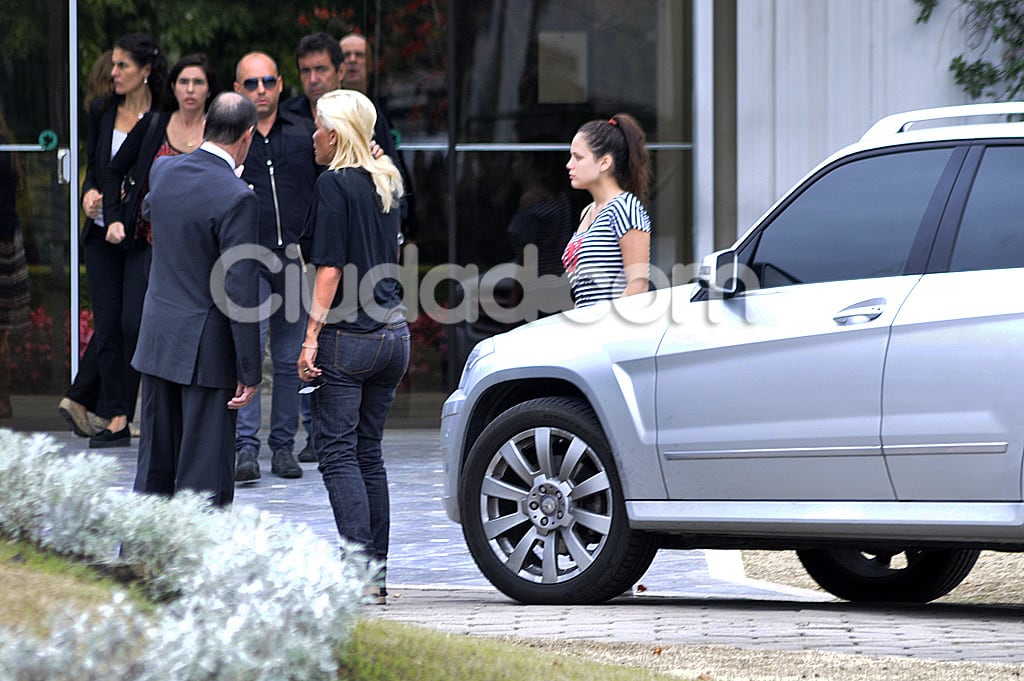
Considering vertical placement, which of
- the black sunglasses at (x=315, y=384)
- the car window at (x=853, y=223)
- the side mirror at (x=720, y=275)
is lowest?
the black sunglasses at (x=315, y=384)

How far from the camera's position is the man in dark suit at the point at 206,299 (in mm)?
6734

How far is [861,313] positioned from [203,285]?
251 centimetres

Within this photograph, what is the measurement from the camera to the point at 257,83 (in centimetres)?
1013

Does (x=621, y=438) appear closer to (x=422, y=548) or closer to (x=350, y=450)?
(x=350, y=450)

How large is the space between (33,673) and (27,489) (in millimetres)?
1110

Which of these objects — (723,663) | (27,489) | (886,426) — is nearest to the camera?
(27,489)

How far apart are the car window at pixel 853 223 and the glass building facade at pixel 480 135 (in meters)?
6.56

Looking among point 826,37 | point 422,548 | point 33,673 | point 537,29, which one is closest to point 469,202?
point 537,29

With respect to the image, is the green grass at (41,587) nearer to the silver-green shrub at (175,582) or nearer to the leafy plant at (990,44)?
the silver-green shrub at (175,582)

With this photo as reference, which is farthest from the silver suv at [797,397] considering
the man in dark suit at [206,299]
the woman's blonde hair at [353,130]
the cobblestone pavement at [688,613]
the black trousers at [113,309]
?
the black trousers at [113,309]

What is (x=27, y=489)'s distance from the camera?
403cm

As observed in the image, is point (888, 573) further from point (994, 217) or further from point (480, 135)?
point (480, 135)

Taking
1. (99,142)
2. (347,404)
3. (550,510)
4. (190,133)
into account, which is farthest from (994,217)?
(99,142)

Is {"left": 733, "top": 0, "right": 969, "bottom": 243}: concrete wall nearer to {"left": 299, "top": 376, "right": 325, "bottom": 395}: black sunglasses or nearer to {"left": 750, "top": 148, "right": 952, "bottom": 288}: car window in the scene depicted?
{"left": 750, "top": 148, "right": 952, "bottom": 288}: car window
